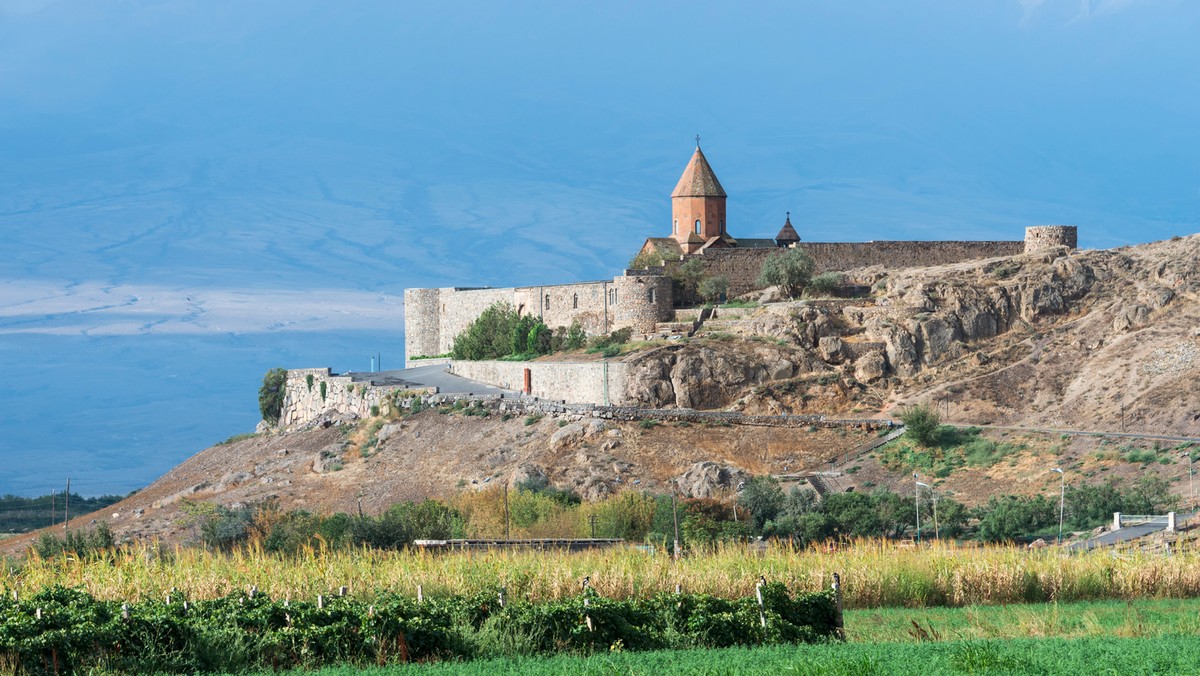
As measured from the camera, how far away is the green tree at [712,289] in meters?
51.3

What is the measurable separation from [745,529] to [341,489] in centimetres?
1404

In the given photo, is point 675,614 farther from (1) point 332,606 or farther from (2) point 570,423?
(2) point 570,423

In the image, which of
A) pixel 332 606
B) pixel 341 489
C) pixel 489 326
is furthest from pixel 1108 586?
pixel 489 326

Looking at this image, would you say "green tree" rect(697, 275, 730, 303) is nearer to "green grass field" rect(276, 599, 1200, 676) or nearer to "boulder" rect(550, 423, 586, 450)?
"boulder" rect(550, 423, 586, 450)

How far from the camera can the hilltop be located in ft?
127

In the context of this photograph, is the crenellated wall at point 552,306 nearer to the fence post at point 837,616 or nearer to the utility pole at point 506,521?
the utility pole at point 506,521

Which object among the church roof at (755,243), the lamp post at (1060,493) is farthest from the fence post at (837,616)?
the church roof at (755,243)

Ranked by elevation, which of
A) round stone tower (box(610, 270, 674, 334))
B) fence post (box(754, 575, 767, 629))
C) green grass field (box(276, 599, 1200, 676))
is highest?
Answer: round stone tower (box(610, 270, 674, 334))

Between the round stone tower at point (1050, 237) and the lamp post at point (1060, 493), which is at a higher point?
the round stone tower at point (1050, 237)

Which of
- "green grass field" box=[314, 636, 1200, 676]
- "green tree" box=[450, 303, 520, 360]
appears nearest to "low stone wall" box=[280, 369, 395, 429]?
"green tree" box=[450, 303, 520, 360]

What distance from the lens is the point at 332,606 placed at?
59.8 feet

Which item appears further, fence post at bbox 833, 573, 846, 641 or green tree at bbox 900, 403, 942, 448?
green tree at bbox 900, 403, 942, 448

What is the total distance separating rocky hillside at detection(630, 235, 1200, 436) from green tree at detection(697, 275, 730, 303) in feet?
9.68

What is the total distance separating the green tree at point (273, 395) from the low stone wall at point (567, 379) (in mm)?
13457
